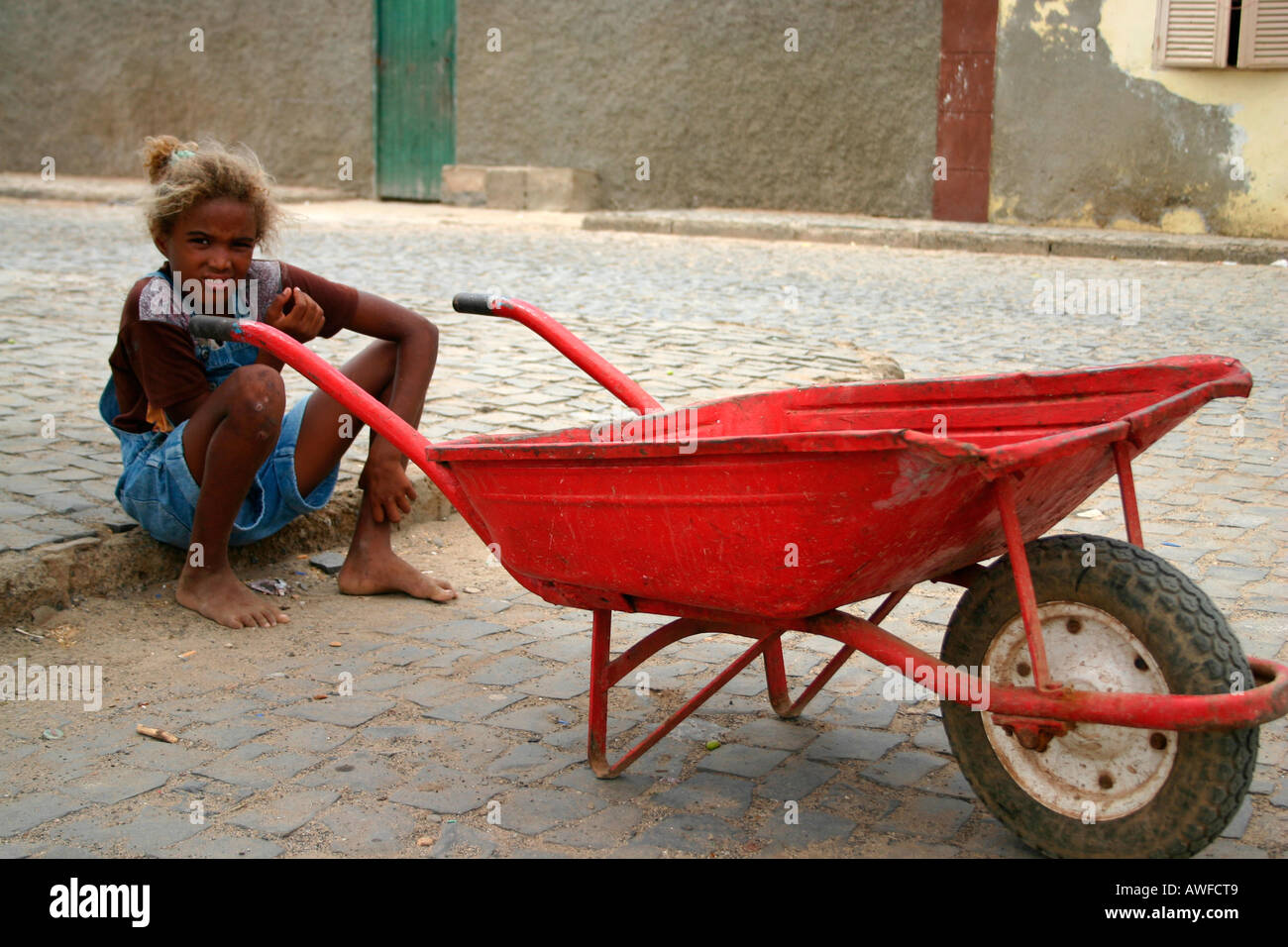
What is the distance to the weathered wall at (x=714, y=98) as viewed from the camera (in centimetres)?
1301

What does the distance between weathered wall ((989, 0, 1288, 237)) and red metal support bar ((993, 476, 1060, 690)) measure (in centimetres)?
1103

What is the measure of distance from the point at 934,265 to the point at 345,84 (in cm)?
803

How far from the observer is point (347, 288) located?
358 centimetres

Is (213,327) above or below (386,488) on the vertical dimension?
above

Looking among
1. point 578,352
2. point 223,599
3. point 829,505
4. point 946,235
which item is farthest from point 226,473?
point 946,235

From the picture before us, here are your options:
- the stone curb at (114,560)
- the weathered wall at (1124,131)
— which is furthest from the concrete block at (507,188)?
the stone curb at (114,560)

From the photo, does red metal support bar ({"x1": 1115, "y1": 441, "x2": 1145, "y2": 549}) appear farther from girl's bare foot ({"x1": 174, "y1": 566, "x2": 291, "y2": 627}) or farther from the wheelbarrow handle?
girl's bare foot ({"x1": 174, "y1": 566, "x2": 291, "y2": 627})

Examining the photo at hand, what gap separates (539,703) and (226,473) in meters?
1.04

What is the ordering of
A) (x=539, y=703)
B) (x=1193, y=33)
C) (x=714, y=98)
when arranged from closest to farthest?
1. (x=539, y=703)
2. (x=1193, y=33)
3. (x=714, y=98)

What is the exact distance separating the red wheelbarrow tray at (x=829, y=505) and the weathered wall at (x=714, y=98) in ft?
35.8

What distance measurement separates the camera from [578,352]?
3.17 m

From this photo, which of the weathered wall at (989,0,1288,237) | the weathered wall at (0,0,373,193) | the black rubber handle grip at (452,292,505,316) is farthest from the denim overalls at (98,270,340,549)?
the weathered wall at (0,0,373,193)

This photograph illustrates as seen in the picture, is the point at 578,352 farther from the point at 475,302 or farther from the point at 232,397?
the point at 232,397
